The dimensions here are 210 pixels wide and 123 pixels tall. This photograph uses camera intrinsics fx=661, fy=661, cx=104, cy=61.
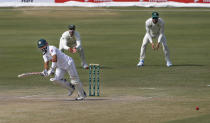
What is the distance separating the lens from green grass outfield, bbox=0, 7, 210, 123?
17016mm

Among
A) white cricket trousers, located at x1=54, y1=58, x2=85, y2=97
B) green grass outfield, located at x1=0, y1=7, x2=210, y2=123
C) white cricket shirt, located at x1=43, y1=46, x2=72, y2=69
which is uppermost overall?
white cricket shirt, located at x1=43, y1=46, x2=72, y2=69

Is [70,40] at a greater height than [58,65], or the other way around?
[58,65]

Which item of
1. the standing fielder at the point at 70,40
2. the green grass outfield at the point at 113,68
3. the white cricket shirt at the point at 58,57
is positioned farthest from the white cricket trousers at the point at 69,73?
the standing fielder at the point at 70,40

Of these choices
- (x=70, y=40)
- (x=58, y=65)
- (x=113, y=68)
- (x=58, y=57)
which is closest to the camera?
(x=58, y=57)

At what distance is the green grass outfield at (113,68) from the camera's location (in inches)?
670

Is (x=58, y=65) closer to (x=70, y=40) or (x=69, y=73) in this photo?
(x=69, y=73)

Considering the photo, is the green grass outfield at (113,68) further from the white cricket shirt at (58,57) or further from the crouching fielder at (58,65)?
the white cricket shirt at (58,57)

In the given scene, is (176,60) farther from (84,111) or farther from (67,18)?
(67,18)

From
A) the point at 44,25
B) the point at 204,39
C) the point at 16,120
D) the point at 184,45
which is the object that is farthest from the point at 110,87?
the point at 44,25

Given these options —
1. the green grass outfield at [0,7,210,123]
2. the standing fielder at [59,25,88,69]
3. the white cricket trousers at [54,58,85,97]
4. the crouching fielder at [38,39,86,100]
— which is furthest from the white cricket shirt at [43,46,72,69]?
the standing fielder at [59,25,88,69]

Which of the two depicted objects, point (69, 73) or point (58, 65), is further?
point (69, 73)

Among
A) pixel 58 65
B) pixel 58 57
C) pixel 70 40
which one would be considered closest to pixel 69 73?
pixel 58 65

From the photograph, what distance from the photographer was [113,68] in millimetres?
27781

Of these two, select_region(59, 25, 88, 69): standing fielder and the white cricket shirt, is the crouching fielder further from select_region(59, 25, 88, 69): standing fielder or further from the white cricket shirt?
select_region(59, 25, 88, 69): standing fielder
